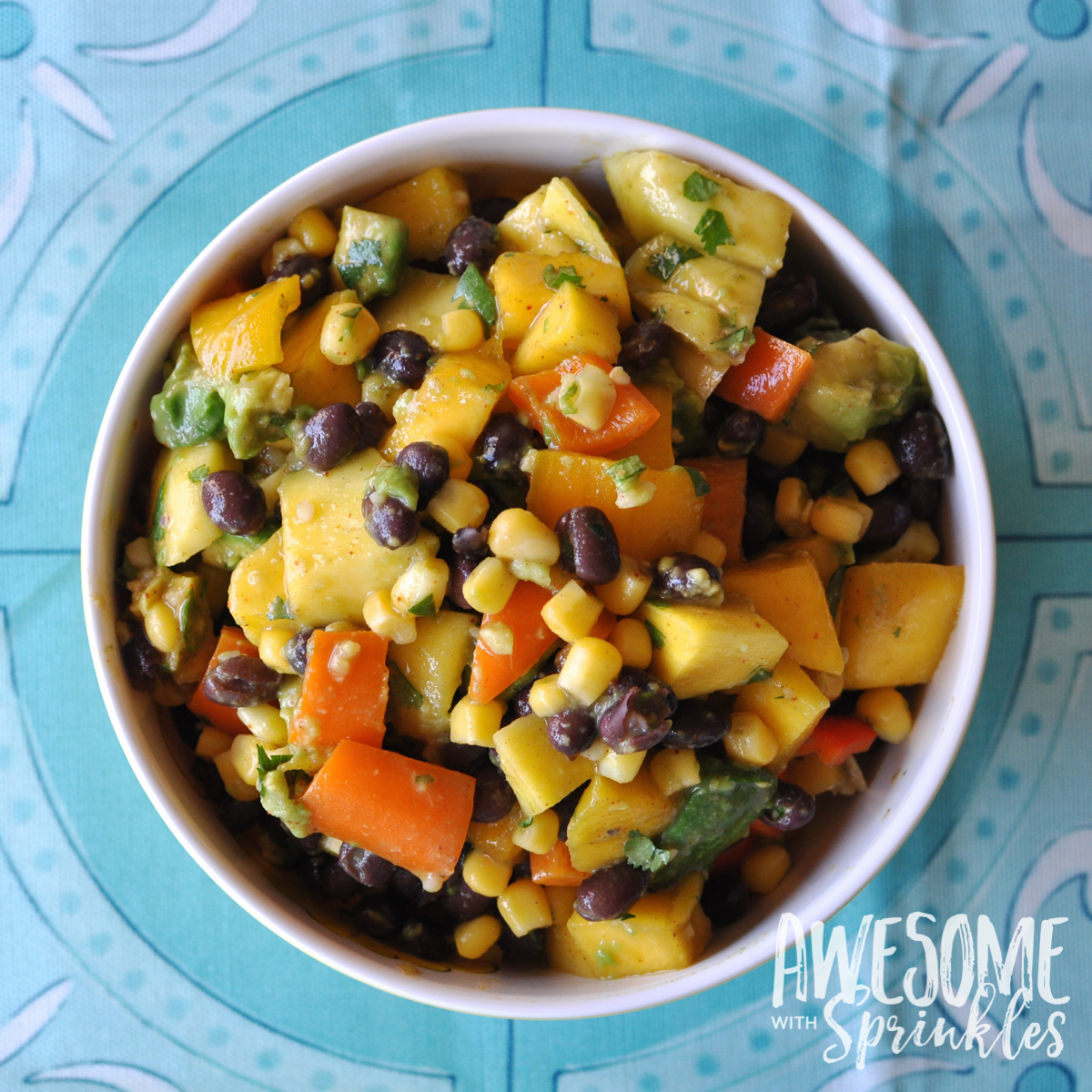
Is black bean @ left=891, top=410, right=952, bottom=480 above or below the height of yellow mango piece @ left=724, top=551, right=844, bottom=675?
above

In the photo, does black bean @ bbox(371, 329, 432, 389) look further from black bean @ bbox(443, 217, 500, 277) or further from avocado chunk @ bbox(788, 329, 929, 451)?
avocado chunk @ bbox(788, 329, 929, 451)

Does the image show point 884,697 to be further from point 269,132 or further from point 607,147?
point 269,132

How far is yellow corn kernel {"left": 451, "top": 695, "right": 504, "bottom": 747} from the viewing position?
70.6 inches

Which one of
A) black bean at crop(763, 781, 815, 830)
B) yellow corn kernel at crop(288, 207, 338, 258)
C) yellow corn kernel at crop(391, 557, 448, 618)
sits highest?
yellow corn kernel at crop(288, 207, 338, 258)

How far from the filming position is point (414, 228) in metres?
2.11

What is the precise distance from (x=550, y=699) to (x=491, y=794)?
28cm

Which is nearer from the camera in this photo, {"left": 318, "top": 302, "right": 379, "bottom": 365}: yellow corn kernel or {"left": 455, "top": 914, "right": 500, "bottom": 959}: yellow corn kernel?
{"left": 318, "top": 302, "right": 379, "bottom": 365}: yellow corn kernel

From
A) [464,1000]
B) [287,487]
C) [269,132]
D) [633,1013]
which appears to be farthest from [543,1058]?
[269,132]

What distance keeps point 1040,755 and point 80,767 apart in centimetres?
264

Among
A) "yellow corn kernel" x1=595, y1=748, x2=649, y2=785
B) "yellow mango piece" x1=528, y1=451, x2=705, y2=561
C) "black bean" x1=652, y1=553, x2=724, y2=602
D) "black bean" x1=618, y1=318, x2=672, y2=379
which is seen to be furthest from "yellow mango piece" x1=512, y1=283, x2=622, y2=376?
"yellow corn kernel" x1=595, y1=748, x2=649, y2=785

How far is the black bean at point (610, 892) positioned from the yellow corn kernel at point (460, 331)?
1.11 m

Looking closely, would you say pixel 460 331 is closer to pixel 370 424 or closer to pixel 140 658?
pixel 370 424

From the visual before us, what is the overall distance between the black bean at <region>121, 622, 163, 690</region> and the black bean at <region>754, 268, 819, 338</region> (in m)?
1.46

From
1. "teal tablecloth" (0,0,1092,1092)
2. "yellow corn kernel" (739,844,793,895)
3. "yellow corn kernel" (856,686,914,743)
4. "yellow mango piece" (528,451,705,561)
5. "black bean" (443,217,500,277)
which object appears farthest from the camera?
"teal tablecloth" (0,0,1092,1092)
